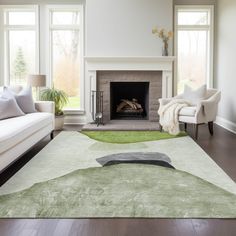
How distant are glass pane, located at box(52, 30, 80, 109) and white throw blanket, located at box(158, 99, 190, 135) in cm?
228

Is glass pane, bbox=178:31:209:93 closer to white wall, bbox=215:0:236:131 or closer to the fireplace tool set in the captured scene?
white wall, bbox=215:0:236:131

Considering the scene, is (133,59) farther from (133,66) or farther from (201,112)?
(201,112)

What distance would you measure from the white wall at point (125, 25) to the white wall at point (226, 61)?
1.07m

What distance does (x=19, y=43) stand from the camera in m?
7.68

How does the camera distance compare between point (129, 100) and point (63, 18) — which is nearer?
point (63, 18)

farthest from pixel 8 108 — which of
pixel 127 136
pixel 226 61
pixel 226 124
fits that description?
pixel 226 61

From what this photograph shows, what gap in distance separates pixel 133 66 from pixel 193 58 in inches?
58.8

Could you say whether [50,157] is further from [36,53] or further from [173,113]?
[36,53]

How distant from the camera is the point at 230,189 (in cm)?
304

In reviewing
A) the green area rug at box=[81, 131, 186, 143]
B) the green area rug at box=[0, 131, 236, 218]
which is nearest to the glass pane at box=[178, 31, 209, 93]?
the green area rug at box=[81, 131, 186, 143]

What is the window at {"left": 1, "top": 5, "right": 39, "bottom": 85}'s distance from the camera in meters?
7.56

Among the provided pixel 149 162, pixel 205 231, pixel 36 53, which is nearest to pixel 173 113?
pixel 149 162

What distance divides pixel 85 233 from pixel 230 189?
1463 mm

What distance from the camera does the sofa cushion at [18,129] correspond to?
3292 mm
